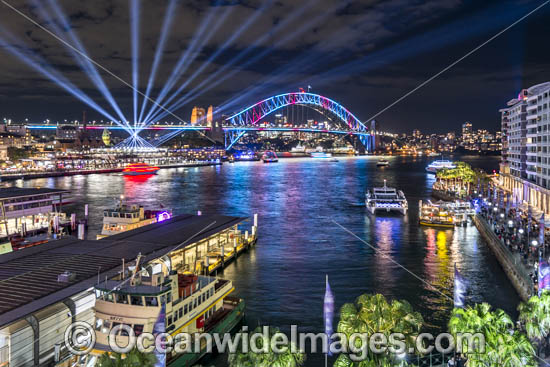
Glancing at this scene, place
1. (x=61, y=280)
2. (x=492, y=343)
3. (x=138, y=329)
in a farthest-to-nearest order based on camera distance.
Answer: (x=61, y=280)
(x=138, y=329)
(x=492, y=343)

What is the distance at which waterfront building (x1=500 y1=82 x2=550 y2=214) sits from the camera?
27.8 m

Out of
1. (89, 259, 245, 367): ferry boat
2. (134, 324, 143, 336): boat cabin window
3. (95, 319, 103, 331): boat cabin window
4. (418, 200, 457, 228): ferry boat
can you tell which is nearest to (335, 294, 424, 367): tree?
(89, 259, 245, 367): ferry boat

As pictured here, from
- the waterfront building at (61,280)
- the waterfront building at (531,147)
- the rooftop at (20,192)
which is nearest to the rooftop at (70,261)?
the waterfront building at (61,280)

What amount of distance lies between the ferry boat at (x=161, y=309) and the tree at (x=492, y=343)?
18.5 feet

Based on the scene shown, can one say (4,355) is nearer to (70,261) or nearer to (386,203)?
(70,261)

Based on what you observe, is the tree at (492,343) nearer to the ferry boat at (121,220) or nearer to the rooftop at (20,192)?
the ferry boat at (121,220)

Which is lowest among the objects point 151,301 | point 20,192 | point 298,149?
point 151,301

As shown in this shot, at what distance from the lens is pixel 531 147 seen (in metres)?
32.0

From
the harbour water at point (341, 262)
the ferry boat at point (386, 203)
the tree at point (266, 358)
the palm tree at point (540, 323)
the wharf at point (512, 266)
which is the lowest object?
the harbour water at point (341, 262)

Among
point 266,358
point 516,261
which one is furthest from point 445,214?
point 266,358

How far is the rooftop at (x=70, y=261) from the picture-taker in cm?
924

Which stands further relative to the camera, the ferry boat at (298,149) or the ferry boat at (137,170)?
the ferry boat at (298,149)

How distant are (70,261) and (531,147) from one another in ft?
104

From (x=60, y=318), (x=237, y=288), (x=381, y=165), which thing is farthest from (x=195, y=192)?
(x=381, y=165)
